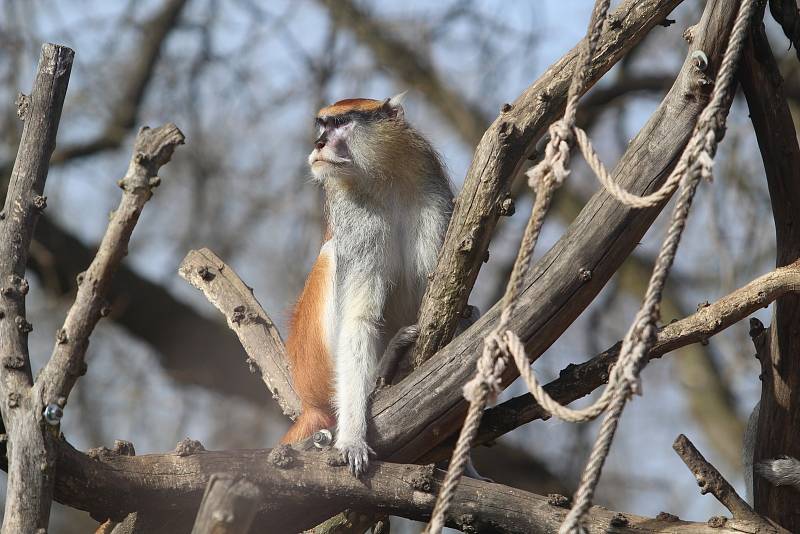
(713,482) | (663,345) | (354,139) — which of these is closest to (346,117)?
(354,139)

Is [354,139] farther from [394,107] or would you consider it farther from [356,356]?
[356,356]

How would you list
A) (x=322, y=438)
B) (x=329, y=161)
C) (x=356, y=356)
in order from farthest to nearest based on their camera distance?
A: (x=329, y=161) < (x=356, y=356) < (x=322, y=438)

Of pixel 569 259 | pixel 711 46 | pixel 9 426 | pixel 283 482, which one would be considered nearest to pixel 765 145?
pixel 711 46

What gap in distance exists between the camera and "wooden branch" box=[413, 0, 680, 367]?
2377 millimetres

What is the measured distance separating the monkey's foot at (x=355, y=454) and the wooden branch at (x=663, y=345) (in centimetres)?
24

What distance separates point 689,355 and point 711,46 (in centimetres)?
453

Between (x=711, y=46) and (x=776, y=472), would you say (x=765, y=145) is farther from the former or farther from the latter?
(x=776, y=472)

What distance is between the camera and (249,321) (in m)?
3.36

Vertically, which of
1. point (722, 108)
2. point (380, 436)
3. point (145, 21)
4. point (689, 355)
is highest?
point (145, 21)

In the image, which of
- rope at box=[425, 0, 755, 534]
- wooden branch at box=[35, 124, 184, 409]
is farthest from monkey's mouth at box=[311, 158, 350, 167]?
rope at box=[425, 0, 755, 534]

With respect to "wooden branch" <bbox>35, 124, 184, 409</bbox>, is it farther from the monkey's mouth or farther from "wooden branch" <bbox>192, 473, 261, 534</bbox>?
the monkey's mouth

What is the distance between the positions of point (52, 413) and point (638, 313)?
126cm

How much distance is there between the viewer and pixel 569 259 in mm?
2318

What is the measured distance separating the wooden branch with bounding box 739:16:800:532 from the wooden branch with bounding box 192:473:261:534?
1.65 m
